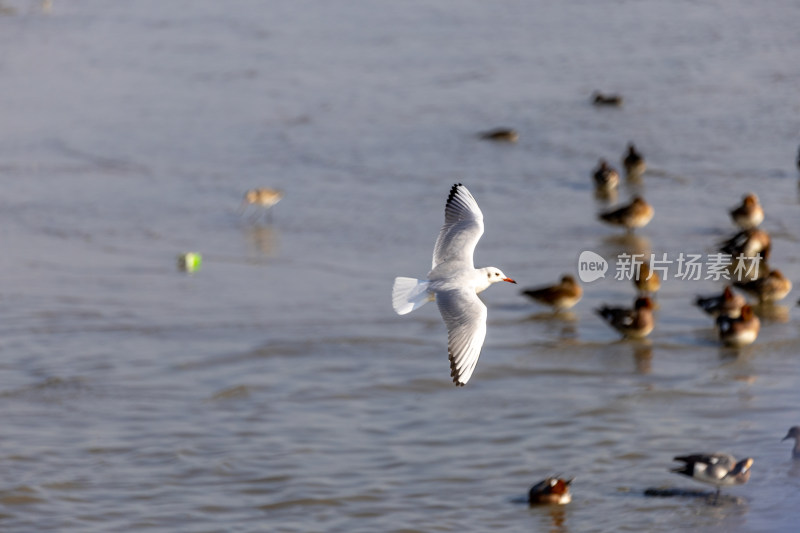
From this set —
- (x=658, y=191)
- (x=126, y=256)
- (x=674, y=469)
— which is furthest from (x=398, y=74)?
(x=674, y=469)

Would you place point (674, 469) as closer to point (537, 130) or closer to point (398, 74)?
point (537, 130)

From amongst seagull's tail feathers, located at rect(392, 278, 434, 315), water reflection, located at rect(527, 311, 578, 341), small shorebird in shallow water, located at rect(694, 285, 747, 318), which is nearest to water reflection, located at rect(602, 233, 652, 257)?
water reflection, located at rect(527, 311, 578, 341)

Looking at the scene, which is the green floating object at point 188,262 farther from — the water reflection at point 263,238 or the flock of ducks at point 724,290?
the flock of ducks at point 724,290

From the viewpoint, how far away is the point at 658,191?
16641 millimetres

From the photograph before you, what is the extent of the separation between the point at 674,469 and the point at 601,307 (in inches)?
133

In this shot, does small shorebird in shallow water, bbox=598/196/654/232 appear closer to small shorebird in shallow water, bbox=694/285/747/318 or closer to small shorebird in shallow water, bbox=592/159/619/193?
small shorebird in shallow water, bbox=592/159/619/193

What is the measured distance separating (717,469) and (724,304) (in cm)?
373

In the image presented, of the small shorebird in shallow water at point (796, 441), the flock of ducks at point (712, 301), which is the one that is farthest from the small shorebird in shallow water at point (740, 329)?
the small shorebird in shallow water at point (796, 441)

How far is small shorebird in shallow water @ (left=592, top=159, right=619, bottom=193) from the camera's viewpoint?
53.8 ft

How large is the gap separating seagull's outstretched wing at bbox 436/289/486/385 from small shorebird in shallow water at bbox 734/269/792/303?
19.0ft

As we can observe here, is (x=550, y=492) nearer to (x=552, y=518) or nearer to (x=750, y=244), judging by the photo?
(x=552, y=518)

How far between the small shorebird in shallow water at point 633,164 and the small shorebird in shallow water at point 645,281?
5046 mm

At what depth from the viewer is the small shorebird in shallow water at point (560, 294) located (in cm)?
1194

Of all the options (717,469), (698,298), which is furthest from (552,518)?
(698,298)
